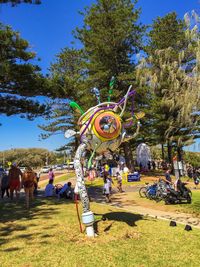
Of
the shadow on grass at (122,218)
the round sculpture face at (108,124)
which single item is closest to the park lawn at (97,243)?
the shadow on grass at (122,218)

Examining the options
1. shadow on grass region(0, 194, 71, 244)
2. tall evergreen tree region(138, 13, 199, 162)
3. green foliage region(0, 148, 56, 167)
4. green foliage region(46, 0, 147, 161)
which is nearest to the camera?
shadow on grass region(0, 194, 71, 244)

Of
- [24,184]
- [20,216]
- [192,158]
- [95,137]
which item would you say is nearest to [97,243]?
[95,137]

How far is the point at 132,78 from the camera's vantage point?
88.9ft

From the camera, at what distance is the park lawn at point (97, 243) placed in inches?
224

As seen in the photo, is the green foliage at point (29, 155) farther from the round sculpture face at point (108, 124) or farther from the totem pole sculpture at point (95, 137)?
the round sculpture face at point (108, 124)

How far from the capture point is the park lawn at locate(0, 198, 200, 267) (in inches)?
224

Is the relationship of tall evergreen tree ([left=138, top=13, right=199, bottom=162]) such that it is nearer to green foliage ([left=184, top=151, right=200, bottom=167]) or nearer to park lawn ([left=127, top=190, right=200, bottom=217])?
park lawn ([left=127, top=190, right=200, bottom=217])

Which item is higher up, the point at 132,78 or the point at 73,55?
the point at 73,55

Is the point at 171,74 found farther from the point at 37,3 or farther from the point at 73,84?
the point at 37,3

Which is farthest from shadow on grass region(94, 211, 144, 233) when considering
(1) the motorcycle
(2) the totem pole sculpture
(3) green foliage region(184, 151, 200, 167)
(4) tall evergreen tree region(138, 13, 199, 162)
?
(3) green foliage region(184, 151, 200, 167)

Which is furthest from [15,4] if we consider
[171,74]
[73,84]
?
[171,74]

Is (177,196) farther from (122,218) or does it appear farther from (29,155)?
(29,155)

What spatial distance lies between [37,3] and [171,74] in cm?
611

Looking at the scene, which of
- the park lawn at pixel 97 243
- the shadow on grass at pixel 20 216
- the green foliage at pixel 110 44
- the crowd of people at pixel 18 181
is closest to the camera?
the park lawn at pixel 97 243
